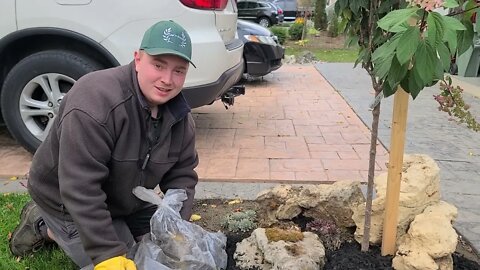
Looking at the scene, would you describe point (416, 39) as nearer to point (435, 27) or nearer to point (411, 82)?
point (435, 27)

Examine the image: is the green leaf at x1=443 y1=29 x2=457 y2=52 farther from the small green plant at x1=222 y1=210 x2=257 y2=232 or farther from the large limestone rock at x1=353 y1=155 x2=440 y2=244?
the small green plant at x1=222 y1=210 x2=257 y2=232

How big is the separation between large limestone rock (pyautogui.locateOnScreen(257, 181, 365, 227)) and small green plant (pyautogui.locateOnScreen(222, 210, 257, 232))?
9 centimetres

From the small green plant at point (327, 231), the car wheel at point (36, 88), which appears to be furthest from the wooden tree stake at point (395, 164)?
the car wheel at point (36, 88)

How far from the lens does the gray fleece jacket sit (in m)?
2.07

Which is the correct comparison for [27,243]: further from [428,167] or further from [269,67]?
[269,67]

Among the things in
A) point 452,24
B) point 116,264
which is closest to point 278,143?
point 116,264

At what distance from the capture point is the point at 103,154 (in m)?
2.12

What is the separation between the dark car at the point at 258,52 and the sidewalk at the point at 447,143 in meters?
1.25

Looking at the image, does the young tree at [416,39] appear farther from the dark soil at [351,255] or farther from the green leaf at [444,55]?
the dark soil at [351,255]

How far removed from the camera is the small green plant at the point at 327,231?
2855 millimetres

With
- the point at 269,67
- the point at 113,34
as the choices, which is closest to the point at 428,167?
the point at 113,34

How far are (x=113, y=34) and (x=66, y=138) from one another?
2.14 meters

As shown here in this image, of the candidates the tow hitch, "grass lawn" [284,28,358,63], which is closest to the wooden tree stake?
the tow hitch

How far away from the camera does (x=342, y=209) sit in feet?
9.75
